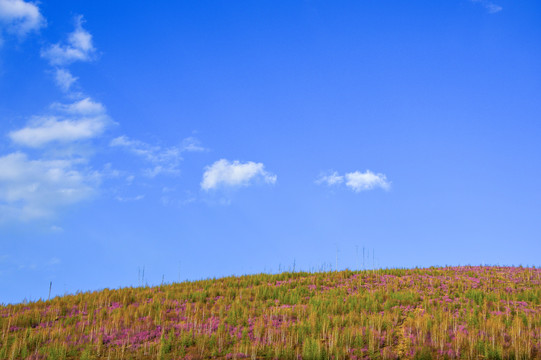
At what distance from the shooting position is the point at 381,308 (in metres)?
16.2

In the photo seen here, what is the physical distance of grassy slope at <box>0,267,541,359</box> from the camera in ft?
41.2

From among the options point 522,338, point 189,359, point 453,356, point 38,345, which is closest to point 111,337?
point 38,345

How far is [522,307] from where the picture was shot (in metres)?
16.3

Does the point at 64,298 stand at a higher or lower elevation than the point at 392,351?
higher

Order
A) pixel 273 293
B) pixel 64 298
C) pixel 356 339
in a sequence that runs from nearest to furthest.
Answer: pixel 356 339 < pixel 273 293 < pixel 64 298

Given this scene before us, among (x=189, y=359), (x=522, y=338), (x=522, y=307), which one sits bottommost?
(x=189, y=359)

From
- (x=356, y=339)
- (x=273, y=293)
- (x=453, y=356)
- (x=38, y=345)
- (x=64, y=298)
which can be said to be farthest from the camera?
(x=64, y=298)

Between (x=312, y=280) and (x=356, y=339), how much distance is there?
8.77m

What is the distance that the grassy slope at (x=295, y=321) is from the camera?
1256 centimetres

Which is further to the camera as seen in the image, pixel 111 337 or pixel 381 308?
pixel 381 308

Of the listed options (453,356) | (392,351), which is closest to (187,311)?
(392,351)

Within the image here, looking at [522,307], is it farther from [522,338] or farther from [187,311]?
[187,311]

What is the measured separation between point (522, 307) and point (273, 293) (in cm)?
1003

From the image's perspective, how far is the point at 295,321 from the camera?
14.9m
